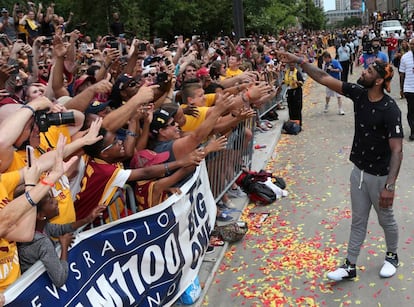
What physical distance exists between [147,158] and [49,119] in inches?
45.4

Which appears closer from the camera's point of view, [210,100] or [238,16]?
[210,100]

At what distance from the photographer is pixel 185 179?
4.59m

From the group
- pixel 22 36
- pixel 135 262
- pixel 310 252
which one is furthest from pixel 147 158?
pixel 22 36

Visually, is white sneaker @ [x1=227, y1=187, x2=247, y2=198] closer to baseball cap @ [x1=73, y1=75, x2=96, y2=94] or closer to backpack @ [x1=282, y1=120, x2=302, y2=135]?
baseball cap @ [x1=73, y1=75, x2=96, y2=94]

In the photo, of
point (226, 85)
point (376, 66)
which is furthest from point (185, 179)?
point (226, 85)

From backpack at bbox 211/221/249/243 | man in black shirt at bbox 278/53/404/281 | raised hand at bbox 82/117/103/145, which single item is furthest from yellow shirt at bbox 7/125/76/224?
man in black shirt at bbox 278/53/404/281

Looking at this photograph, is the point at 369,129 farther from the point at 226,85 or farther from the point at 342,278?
the point at 226,85

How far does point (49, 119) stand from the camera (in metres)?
3.47

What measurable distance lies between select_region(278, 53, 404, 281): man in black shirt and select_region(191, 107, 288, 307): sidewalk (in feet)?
4.18

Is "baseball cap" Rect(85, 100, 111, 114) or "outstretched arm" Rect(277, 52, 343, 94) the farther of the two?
"outstretched arm" Rect(277, 52, 343, 94)

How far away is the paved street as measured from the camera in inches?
180

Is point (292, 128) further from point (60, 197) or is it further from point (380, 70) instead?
point (60, 197)

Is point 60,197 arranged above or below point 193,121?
below

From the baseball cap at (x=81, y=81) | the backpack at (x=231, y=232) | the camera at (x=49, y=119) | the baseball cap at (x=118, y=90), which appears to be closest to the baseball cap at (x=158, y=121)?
the baseball cap at (x=118, y=90)
